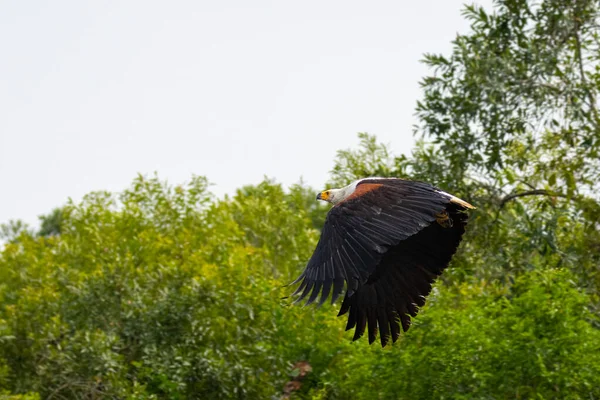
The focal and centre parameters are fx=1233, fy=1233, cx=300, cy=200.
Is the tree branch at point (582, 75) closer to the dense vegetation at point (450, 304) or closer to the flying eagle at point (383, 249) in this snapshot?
the dense vegetation at point (450, 304)

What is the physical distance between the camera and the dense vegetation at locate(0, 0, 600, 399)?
49.9ft

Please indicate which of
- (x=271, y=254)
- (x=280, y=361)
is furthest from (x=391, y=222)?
(x=271, y=254)

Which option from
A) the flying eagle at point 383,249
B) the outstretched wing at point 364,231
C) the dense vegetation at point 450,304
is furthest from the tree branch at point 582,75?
the outstretched wing at point 364,231

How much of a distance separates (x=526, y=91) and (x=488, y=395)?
5.32 meters

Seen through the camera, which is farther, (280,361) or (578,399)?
(280,361)

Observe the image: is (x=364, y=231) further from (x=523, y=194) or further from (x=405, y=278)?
(x=523, y=194)

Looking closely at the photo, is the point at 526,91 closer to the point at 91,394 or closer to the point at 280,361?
the point at 280,361

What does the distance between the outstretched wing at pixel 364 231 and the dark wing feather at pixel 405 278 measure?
0.68m

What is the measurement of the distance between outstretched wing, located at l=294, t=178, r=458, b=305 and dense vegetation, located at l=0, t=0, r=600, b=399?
4925mm

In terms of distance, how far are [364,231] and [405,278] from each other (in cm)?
118

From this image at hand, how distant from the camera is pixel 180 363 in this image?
17547mm

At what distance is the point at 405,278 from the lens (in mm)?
11242

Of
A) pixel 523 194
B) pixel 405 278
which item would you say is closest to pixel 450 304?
pixel 523 194

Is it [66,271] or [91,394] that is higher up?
[66,271]
